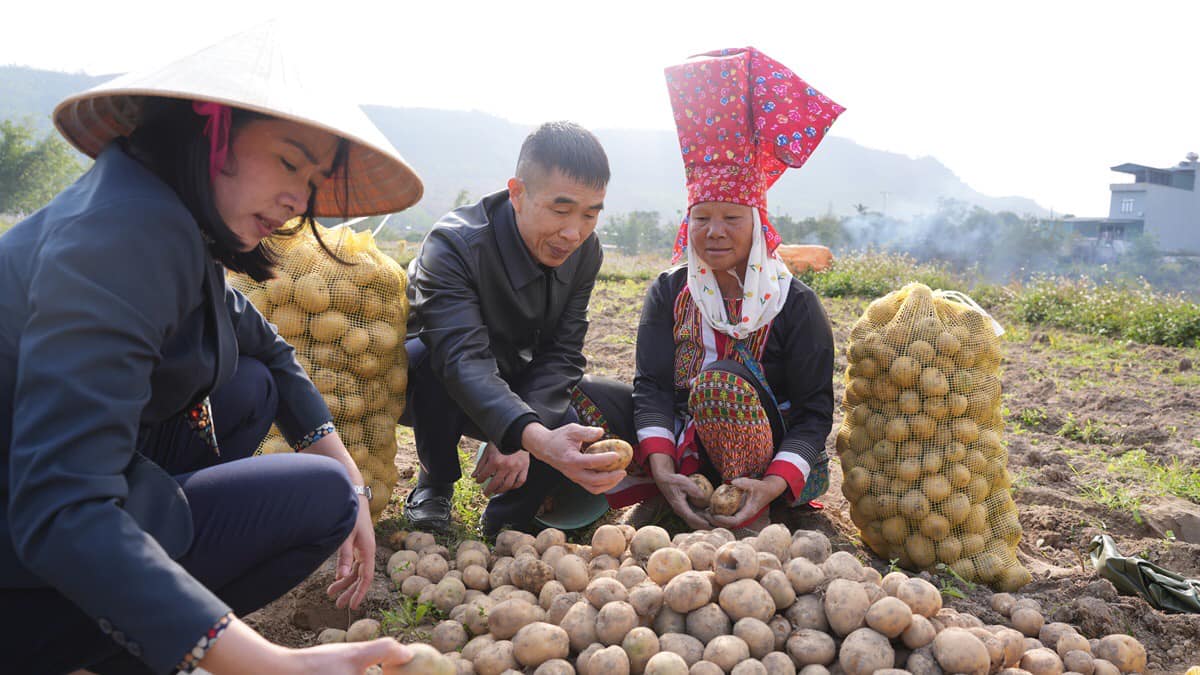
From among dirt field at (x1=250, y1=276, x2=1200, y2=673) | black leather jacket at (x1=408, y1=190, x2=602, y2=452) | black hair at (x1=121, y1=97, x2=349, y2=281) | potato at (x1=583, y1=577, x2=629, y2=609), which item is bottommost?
dirt field at (x1=250, y1=276, x2=1200, y2=673)

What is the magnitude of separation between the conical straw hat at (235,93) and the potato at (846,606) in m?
1.46

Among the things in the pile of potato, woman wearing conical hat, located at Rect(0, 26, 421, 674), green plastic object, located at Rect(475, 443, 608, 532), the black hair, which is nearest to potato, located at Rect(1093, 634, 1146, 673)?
the pile of potato

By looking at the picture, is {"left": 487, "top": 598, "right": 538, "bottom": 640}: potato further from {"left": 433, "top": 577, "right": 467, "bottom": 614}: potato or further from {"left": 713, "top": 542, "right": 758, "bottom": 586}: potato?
{"left": 713, "top": 542, "right": 758, "bottom": 586}: potato

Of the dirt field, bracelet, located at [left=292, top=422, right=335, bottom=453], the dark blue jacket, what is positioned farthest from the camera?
the dirt field

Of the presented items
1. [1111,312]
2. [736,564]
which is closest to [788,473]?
[736,564]

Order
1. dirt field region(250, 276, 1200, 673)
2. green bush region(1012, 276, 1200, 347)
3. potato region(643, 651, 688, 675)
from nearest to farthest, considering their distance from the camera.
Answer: potato region(643, 651, 688, 675), dirt field region(250, 276, 1200, 673), green bush region(1012, 276, 1200, 347)

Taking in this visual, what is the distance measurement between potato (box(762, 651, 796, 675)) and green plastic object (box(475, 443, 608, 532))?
1258 millimetres

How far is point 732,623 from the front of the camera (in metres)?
1.97

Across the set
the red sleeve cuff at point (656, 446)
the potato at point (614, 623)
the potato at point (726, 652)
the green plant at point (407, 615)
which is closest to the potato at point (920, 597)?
the potato at point (726, 652)

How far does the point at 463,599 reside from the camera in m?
2.27

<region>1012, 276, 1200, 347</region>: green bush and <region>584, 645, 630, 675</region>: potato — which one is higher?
<region>1012, 276, 1200, 347</region>: green bush

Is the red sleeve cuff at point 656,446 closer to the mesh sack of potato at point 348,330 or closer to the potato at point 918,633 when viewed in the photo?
the mesh sack of potato at point 348,330

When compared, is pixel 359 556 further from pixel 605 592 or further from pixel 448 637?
pixel 605 592

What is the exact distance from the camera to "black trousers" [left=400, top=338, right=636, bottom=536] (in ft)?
9.66
